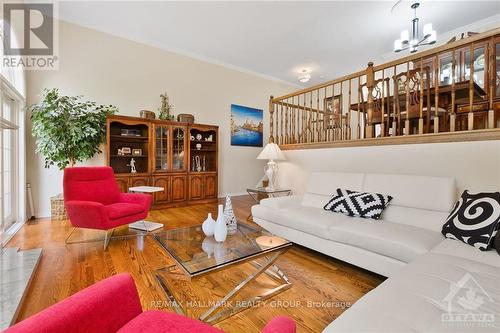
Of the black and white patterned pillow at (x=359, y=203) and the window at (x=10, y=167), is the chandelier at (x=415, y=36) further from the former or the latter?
the window at (x=10, y=167)

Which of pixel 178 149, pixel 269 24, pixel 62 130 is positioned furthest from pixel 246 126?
pixel 62 130

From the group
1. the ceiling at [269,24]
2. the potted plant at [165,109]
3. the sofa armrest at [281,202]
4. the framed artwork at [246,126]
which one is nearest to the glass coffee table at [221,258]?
the sofa armrest at [281,202]

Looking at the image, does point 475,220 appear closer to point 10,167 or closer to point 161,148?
point 161,148

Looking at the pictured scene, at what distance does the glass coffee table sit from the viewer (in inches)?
55.7

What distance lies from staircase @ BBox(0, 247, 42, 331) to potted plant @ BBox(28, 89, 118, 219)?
1529mm

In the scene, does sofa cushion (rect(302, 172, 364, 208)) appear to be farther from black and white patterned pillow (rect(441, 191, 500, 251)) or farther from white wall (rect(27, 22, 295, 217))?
white wall (rect(27, 22, 295, 217))

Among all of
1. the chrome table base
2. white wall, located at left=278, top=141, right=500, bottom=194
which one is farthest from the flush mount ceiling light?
the chrome table base

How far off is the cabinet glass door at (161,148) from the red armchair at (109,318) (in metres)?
3.71

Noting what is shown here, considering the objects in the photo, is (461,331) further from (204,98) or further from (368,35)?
(204,98)

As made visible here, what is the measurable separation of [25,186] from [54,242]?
1393 millimetres

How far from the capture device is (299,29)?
4.21 meters

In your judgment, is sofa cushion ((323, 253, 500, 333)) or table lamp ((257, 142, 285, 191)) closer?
sofa cushion ((323, 253, 500, 333))

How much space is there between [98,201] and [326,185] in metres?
2.78

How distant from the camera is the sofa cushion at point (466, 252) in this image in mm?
1386
